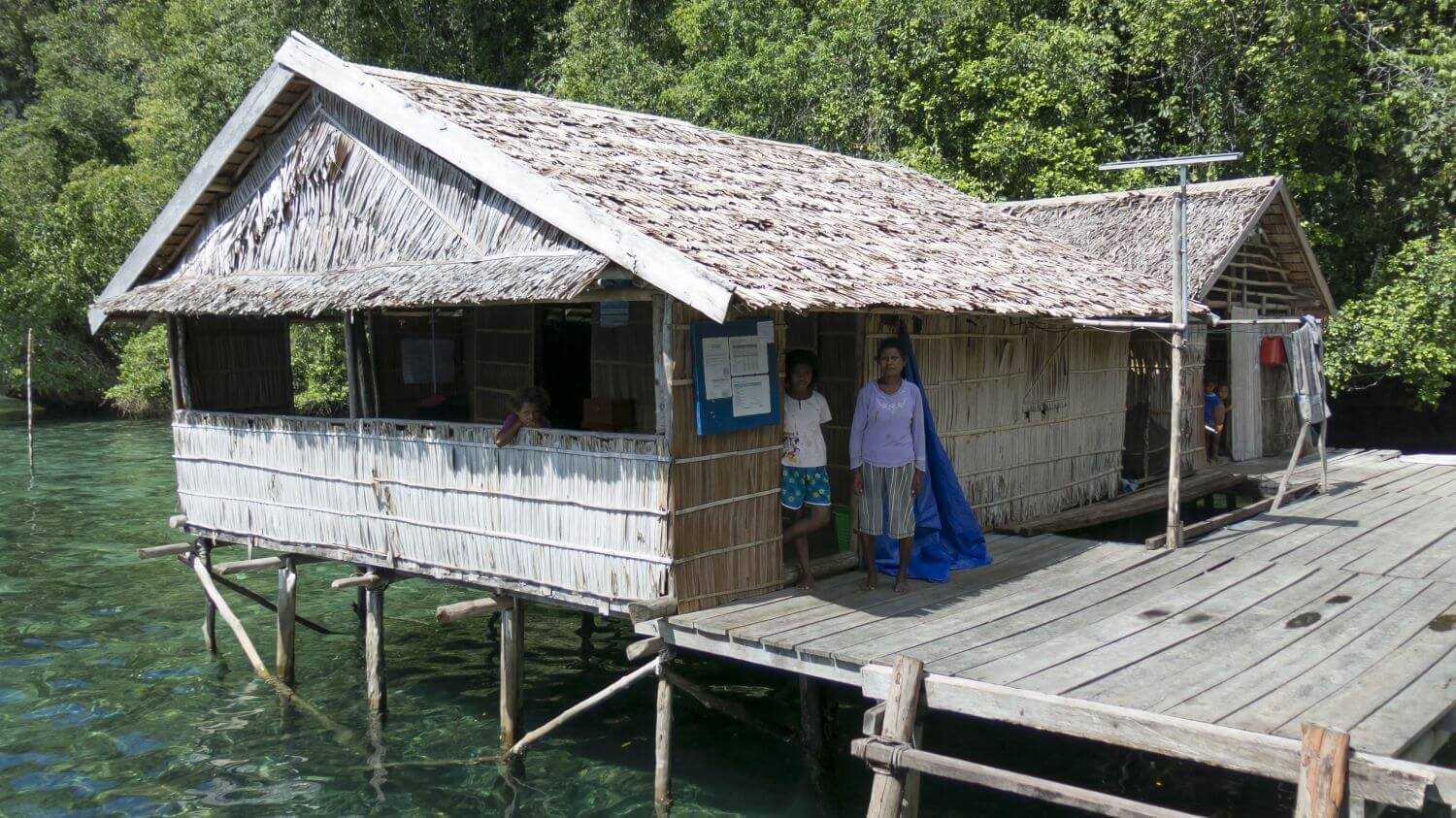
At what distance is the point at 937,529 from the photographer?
7.96 meters

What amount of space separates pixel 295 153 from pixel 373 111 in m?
1.37

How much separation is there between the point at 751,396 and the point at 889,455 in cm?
110

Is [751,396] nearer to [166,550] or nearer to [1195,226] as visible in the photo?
[166,550]

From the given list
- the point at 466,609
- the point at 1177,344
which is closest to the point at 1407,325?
the point at 1177,344

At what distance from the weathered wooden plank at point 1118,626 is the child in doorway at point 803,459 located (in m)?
1.76

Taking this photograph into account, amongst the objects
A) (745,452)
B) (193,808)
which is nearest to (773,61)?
(745,452)

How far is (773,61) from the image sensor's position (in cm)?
2144

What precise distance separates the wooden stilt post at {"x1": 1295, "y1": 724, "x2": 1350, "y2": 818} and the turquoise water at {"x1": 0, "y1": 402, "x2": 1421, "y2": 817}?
3.00m

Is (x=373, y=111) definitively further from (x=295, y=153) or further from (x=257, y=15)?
(x=257, y=15)

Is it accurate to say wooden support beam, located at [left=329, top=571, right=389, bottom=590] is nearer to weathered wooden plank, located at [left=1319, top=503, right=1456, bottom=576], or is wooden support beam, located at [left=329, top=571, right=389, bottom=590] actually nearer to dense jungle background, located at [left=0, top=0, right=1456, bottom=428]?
weathered wooden plank, located at [left=1319, top=503, right=1456, bottom=576]

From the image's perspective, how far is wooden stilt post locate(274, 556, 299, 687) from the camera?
9.55 metres

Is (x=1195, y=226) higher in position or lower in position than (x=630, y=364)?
higher

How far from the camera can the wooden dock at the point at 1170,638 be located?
501cm

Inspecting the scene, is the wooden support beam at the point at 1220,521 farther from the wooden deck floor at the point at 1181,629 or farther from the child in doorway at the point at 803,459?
the child in doorway at the point at 803,459
